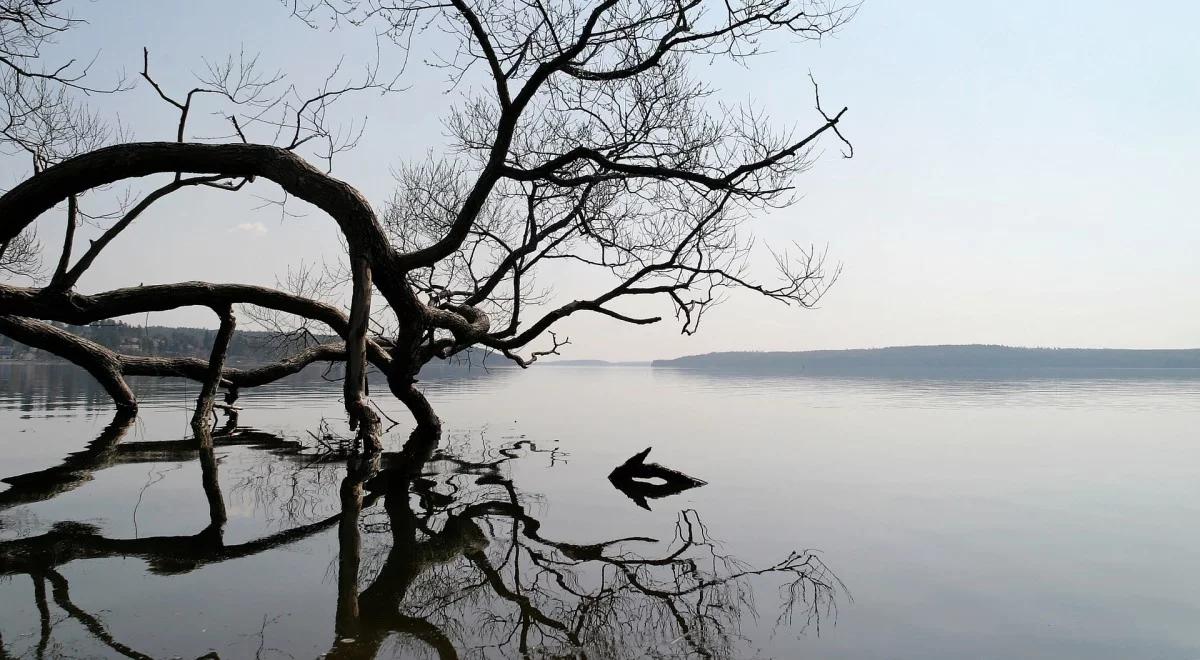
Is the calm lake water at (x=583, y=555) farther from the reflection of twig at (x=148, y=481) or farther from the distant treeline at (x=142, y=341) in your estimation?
the distant treeline at (x=142, y=341)

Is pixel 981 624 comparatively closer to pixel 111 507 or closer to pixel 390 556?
pixel 390 556

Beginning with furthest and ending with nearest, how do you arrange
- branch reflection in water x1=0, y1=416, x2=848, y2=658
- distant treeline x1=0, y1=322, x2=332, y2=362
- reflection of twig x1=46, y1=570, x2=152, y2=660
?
distant treeline x1=0, y1=322, x2=332, y2=362, branch reflection in water x1=0, y1=416, x2=848, y2=658, reflection of twig x1=46, y1=570, x2=152, y2=660

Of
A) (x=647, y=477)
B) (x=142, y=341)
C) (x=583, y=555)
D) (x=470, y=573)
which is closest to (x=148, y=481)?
(x=470, y=573)

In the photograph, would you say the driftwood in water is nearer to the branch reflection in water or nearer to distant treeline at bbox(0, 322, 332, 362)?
the branch reflection in water

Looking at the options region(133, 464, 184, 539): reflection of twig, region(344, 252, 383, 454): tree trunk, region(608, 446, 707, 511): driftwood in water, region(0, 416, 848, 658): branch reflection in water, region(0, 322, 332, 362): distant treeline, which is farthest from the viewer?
region(0, 322, 332, 362): distant treeline

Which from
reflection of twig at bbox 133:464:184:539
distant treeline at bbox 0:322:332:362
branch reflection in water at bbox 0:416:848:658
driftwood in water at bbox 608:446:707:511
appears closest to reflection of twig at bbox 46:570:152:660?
branch reflection in water at bbox 0:416:848:658

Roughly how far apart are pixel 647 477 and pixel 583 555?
12.4 feet

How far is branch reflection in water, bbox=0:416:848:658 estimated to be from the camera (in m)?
4.32

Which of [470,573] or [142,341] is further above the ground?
[142,341]

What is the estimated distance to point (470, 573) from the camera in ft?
18.3

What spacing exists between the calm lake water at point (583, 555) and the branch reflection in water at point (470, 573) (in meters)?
0.03

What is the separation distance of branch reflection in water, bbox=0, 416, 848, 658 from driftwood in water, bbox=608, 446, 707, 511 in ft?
5.04

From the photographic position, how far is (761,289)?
529 inches

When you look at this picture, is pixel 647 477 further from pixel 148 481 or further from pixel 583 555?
pixel 148 481
